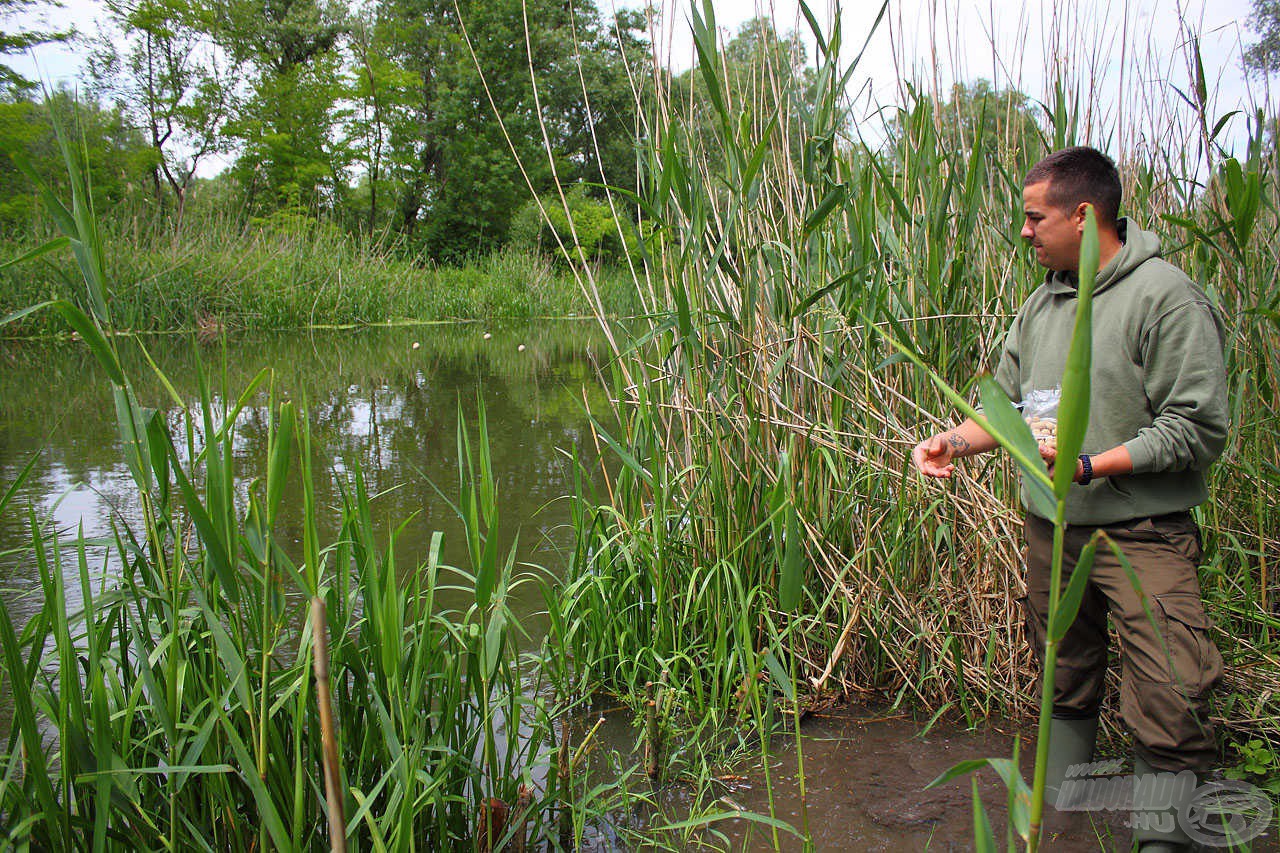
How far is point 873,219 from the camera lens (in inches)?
95.3

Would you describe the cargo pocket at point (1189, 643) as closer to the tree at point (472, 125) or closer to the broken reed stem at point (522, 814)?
the broken reed stem at point (522, 814)

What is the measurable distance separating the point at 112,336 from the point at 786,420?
1663mm

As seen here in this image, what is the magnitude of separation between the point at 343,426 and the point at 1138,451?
5771mm

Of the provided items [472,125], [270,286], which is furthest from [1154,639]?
[472,125]

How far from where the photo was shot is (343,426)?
6469mm

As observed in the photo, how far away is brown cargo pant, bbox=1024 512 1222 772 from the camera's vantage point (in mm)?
1617

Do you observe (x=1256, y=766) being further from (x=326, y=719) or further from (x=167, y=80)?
(x=167, y=80)

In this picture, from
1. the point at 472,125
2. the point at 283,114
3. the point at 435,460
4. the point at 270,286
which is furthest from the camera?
the point at 472,125

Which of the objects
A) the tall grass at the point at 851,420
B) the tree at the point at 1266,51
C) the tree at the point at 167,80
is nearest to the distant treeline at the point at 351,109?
the tree at the point at 167,80

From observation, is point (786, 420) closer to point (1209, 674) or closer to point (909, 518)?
point (909, 518)

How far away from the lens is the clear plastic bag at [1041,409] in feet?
5.68

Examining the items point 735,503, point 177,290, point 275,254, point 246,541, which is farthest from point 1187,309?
point 275,254

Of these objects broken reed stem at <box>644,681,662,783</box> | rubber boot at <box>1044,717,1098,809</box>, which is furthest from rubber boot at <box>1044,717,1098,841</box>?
broken reed stem at <box>644,681,662,783</box>

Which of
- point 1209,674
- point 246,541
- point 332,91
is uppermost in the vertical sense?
point 332,91
